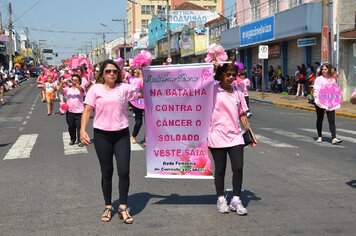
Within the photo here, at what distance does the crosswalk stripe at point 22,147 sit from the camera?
1038 centimetres

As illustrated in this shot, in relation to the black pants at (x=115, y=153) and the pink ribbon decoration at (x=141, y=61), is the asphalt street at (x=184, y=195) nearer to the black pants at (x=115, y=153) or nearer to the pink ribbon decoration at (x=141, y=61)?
the black pants at (x=115, y=153)

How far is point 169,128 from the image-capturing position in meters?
5.98

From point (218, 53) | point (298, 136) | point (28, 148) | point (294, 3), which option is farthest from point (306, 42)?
point (218, 53)

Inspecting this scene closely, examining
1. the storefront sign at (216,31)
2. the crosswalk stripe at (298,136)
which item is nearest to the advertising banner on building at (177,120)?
the crosswalk stripe at (298,136)

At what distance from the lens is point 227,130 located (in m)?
5.54

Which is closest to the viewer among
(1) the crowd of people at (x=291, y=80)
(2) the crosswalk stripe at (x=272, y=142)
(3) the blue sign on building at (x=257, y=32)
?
(2) the crosswalk stripe at (x=272, y=142)

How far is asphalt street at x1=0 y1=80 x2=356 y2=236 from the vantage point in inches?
206

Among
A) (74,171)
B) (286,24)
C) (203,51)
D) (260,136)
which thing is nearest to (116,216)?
(74,171)

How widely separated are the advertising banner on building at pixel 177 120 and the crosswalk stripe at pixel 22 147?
507 centimetres

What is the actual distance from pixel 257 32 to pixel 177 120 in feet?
87.4

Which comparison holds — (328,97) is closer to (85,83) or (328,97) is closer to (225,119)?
(85,83)

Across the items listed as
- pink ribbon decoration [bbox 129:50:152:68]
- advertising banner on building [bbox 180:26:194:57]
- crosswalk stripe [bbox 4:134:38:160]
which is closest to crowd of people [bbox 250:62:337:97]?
advertising banner on building [bbox 180:26:194:57]

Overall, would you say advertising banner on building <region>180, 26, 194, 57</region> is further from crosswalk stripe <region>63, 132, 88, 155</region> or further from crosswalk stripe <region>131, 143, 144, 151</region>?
crosswalk stripe <region>131, 143, 144, 151</region>

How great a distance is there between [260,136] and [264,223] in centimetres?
732
